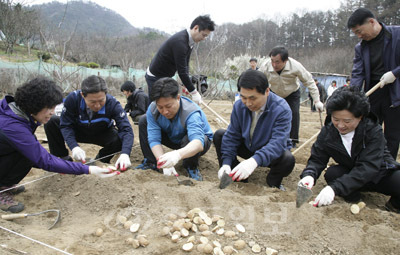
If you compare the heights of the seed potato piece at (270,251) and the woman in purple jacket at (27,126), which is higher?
the woman in purple jacket at (27,126)

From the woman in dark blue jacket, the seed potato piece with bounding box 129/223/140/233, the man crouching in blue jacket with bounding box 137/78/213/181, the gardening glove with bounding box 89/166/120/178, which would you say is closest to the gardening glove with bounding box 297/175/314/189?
the woman in dark blue jacket

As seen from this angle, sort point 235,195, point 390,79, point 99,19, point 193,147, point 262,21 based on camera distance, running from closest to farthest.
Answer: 1. point 235,195
2. point 193,147
3. point 390,79
4. point 262,21
5. point 99,19

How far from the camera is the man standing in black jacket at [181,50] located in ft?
10.6

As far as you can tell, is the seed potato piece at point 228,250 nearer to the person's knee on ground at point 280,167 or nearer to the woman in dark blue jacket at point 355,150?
the woman in dark blue jacket at point 355,150

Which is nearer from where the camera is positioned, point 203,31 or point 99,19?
point 203,31

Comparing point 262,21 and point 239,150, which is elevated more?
point 262,21

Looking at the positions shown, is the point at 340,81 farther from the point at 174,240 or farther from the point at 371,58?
the point at 174,240

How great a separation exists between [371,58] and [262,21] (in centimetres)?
2966

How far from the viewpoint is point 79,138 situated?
3.10 metres

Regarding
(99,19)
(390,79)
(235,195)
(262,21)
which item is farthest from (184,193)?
(99,19)

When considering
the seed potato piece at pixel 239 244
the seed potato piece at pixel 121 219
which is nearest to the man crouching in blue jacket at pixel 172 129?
the seed potato piece at pixel 121 219

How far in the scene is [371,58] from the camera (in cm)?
287

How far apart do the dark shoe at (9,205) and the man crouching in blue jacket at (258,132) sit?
1.53 meters

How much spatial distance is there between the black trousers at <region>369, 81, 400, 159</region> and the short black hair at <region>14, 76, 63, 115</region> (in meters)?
2.85
